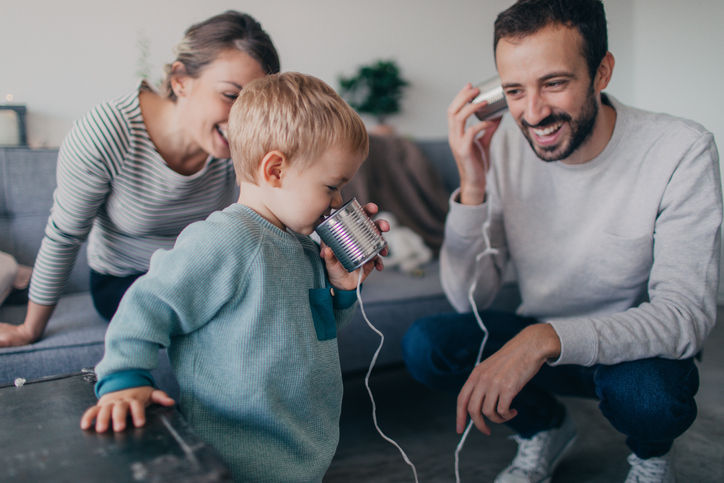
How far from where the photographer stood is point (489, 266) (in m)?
1.33

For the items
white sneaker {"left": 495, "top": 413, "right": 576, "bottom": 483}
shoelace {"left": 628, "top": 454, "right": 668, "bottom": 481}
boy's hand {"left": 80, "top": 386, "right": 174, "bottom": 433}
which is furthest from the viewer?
white sneaker {"left": 495, "top": 413, "right": 576, "bottom": 483}

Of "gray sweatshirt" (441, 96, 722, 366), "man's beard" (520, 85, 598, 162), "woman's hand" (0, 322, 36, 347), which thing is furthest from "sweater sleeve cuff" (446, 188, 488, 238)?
"woman's hand" (0, 322, 36, 347)

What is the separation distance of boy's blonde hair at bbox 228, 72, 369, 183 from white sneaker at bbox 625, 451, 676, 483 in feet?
2.77

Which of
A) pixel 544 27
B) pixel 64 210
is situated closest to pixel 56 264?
pixel 64 210

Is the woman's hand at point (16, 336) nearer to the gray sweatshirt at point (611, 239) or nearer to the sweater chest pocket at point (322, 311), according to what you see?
the sweater chest pocket at point (322, 311)

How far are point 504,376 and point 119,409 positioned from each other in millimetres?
594

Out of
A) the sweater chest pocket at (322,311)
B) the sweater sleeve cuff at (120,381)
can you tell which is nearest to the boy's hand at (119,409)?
the sweater sleeve cuff at (120,381)

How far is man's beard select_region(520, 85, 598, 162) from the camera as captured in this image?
112cm

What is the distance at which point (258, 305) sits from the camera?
734 mm

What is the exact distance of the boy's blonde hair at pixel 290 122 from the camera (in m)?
0.76

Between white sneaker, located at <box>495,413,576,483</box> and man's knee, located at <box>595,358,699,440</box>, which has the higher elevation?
man's knee, located at <box>595,358,699,440</box>

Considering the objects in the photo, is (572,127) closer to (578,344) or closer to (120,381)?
(578,344)

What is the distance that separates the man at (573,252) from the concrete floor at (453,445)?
0.10m

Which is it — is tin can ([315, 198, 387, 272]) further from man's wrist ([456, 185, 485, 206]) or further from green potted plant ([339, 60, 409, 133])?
green potted plant ([339, 60, 409, 133])
